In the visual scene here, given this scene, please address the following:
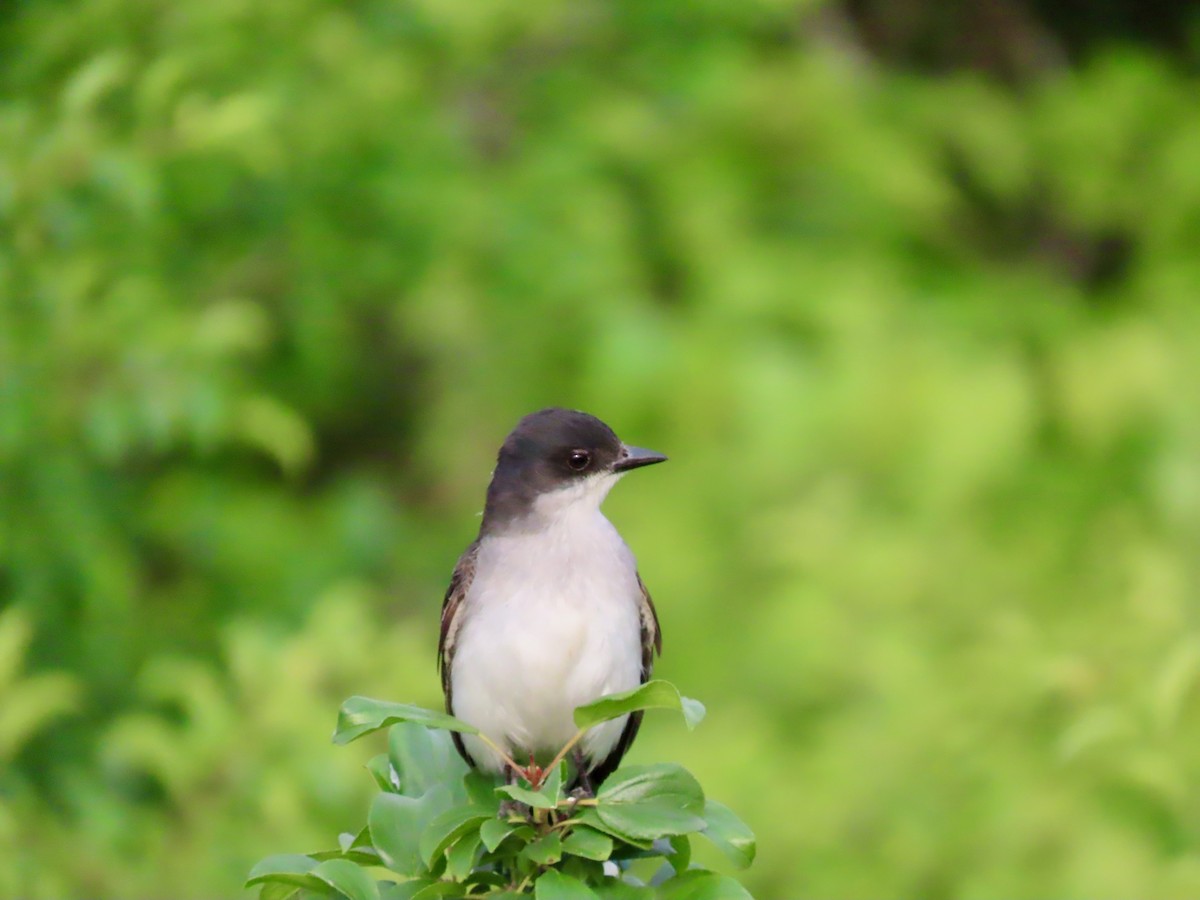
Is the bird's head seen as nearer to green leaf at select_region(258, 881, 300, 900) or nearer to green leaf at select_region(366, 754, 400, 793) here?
green leaf at select_region(366, 754, 400, 793)

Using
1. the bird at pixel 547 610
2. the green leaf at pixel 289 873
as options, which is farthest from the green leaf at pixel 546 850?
the bird at pixel 547 610

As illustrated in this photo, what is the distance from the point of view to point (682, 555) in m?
5.57

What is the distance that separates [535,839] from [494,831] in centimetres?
9

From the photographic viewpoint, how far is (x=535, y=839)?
1854 millimetres

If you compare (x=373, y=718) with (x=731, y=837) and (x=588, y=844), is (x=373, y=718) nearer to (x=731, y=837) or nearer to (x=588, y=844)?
(x=588, y=844)

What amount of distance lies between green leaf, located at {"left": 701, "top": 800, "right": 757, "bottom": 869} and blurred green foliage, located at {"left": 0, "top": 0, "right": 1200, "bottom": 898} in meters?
2.21

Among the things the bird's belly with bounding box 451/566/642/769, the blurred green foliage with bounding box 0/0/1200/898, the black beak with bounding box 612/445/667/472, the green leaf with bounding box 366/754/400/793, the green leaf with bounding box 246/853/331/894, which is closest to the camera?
the green leaf with bounding box 246/853/331/894

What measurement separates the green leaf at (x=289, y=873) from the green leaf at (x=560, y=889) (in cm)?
28

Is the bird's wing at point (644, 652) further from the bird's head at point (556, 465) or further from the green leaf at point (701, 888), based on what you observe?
the green leaf at point (701, 888)

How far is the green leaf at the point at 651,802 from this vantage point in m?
1.78

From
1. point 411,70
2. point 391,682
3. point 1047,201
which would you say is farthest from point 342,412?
point 1047,201

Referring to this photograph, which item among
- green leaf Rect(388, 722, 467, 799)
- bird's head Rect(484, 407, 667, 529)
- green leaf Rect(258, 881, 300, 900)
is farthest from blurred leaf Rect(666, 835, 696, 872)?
bird's head Rect(484, 407, 667, 529)

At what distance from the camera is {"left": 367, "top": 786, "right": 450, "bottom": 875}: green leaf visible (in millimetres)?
1909

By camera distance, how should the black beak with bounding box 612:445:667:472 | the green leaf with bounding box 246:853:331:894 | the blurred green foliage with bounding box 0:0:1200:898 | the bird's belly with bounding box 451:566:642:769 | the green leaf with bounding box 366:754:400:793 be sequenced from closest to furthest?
1. the green leaf with bounding box 246:853:331:894
2. the green leaf with bounding box 366:754:400:793
3. the bird's belly with bounding box 451:566:642:769
4. the black beak with bounding box 612:445:667:472
5. the blurred green foliage with bounding box 0:0:1200:898
